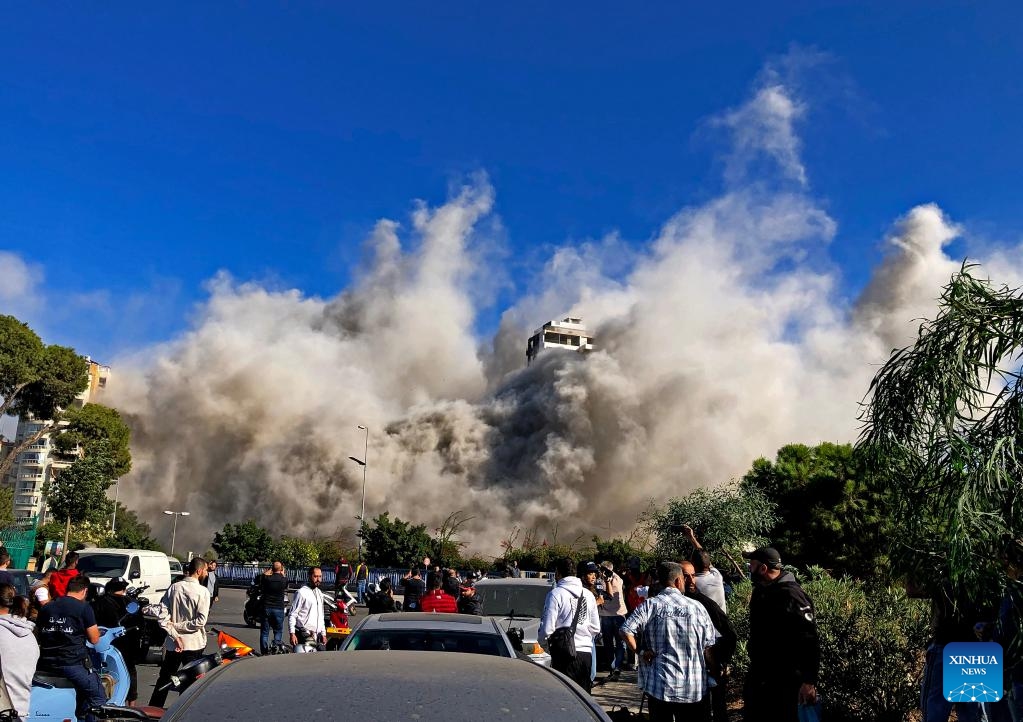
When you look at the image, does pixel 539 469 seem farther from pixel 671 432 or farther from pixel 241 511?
pixel 241 511

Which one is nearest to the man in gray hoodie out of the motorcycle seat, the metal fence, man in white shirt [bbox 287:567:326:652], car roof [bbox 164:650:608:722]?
the motorcycle seat

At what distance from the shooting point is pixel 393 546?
136 feet

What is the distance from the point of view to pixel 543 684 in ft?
9.15

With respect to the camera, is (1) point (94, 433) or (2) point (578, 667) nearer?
(2) point (578, 667)

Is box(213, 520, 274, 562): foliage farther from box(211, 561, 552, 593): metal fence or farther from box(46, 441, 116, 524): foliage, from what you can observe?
box(46, 441, 116, 524): foliage

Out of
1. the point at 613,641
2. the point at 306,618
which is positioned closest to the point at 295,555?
the point at 613,641

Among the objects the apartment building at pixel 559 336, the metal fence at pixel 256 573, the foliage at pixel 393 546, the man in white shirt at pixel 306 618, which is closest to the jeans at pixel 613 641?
the man in white shirt at pixel 306 618

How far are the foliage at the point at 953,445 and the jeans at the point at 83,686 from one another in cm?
593

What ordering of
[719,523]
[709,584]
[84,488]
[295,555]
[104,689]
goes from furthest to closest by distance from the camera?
[295,555] → [84,488] → [719,523] → [709,584] → [104,689]

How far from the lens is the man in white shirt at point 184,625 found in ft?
27.7

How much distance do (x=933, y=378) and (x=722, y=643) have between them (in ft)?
8.02

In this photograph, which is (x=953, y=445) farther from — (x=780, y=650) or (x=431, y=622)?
(x=431, y=622)

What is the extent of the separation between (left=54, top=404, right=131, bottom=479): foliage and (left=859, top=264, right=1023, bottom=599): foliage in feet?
150

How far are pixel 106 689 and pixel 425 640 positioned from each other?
A: 141 inches
